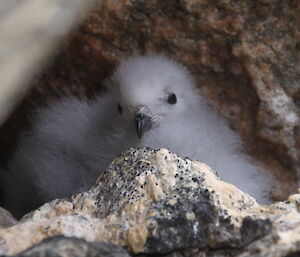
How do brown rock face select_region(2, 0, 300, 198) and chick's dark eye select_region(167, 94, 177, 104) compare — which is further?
chick's dark eye select_region(167, 94, 177, 104)

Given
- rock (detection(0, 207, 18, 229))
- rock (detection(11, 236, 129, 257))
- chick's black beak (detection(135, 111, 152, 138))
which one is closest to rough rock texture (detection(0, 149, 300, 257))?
rock (detection(11, 236, 129, 257))

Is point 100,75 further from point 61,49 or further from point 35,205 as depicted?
point 35,205

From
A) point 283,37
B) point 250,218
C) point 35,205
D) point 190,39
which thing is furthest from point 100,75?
point 250,218

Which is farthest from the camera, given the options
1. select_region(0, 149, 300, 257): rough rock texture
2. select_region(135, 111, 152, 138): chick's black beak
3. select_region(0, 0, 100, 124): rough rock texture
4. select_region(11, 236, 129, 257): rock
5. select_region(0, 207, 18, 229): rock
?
select_region(135, 111, 152, 138): chick's black beak

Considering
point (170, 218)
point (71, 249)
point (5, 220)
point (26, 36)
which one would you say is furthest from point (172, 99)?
point (71, 249)

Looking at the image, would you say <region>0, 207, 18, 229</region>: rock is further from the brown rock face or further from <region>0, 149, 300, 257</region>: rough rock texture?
the brown rock face
